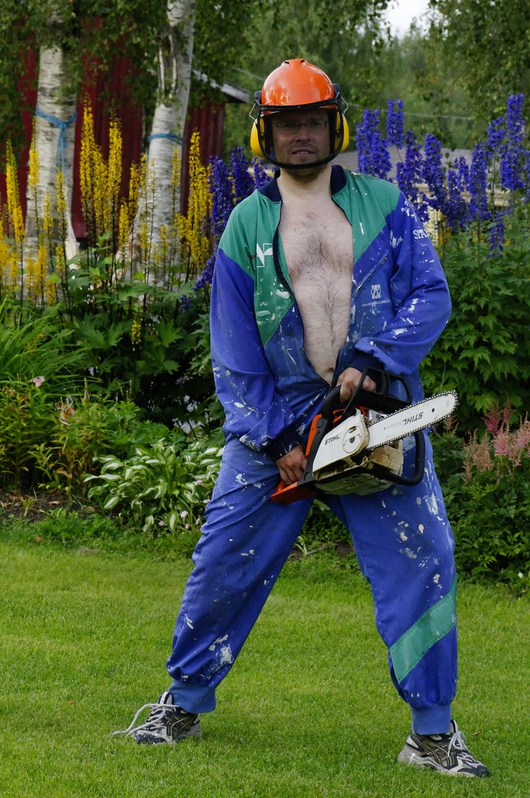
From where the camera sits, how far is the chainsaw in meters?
3.47

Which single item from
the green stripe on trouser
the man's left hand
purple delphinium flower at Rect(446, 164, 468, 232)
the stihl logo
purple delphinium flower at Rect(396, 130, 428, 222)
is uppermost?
purple delphinium flower at Rect(396, 130, 428, 222)

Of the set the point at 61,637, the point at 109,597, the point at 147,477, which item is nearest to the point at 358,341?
the point at 61,637

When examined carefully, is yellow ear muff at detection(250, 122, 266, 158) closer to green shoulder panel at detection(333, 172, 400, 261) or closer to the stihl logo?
green shoulder panel at detection(333, 172, 400, 261)

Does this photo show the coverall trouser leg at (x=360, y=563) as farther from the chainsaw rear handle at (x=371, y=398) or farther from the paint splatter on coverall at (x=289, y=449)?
the chainsaw rear handle at (x=371, y=398)

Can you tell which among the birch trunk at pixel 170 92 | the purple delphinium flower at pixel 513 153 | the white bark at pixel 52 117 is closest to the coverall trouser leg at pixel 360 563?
the purple delphinium flower at pixel 513 153

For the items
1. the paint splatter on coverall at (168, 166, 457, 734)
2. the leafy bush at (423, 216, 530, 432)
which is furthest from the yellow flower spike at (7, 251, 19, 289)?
the paint splatter on coverall at (168, 166, 457, 734)

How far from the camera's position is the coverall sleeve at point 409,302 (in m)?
3.76

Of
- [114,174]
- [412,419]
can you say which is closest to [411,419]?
[412,419]

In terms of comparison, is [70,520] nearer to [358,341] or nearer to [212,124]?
[358,341]

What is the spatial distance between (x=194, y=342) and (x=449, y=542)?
5024 millimetres

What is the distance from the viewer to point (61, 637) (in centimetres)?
538

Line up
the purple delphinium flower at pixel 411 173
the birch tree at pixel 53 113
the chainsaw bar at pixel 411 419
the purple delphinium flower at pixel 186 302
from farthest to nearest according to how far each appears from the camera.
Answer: the birch tree at pixel 53 113 < the purple delphinium flower at pixel 186 302 < the purple delphinium flower at pixel 411 173 < the chainsaw bar at pixel 411 419

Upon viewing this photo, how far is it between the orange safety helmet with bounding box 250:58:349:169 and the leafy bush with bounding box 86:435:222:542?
343 centimetres

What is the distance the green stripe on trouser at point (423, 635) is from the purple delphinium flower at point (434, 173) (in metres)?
5.05
